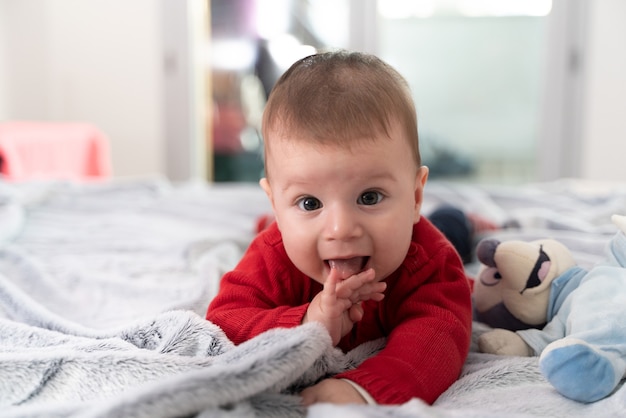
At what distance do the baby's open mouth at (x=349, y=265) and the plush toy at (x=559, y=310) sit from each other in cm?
21

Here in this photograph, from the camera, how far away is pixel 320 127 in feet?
2.31

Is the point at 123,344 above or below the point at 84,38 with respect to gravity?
below

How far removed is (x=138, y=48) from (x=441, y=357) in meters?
3.15

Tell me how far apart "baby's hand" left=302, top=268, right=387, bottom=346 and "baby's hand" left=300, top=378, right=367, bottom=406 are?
69 mm

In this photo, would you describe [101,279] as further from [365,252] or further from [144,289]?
[365,252]

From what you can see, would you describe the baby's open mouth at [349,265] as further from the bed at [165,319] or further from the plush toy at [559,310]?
the plush toy at [559,310]

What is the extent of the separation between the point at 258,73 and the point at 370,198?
3042mm

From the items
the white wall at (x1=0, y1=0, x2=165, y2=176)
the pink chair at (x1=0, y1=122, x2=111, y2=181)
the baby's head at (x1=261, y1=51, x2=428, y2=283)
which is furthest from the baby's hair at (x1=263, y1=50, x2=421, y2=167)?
the white wall at (x1=0, y1=0, x2=165, y2=176)

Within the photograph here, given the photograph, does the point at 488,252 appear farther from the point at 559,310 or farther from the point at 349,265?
the point at 349,265

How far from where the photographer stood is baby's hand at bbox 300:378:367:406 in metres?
0.63

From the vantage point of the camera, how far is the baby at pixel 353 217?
69 centimetres

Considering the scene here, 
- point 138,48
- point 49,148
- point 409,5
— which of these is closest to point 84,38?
point 138,48

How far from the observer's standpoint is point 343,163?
696mm

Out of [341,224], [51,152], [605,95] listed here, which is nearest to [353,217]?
[341,224]
